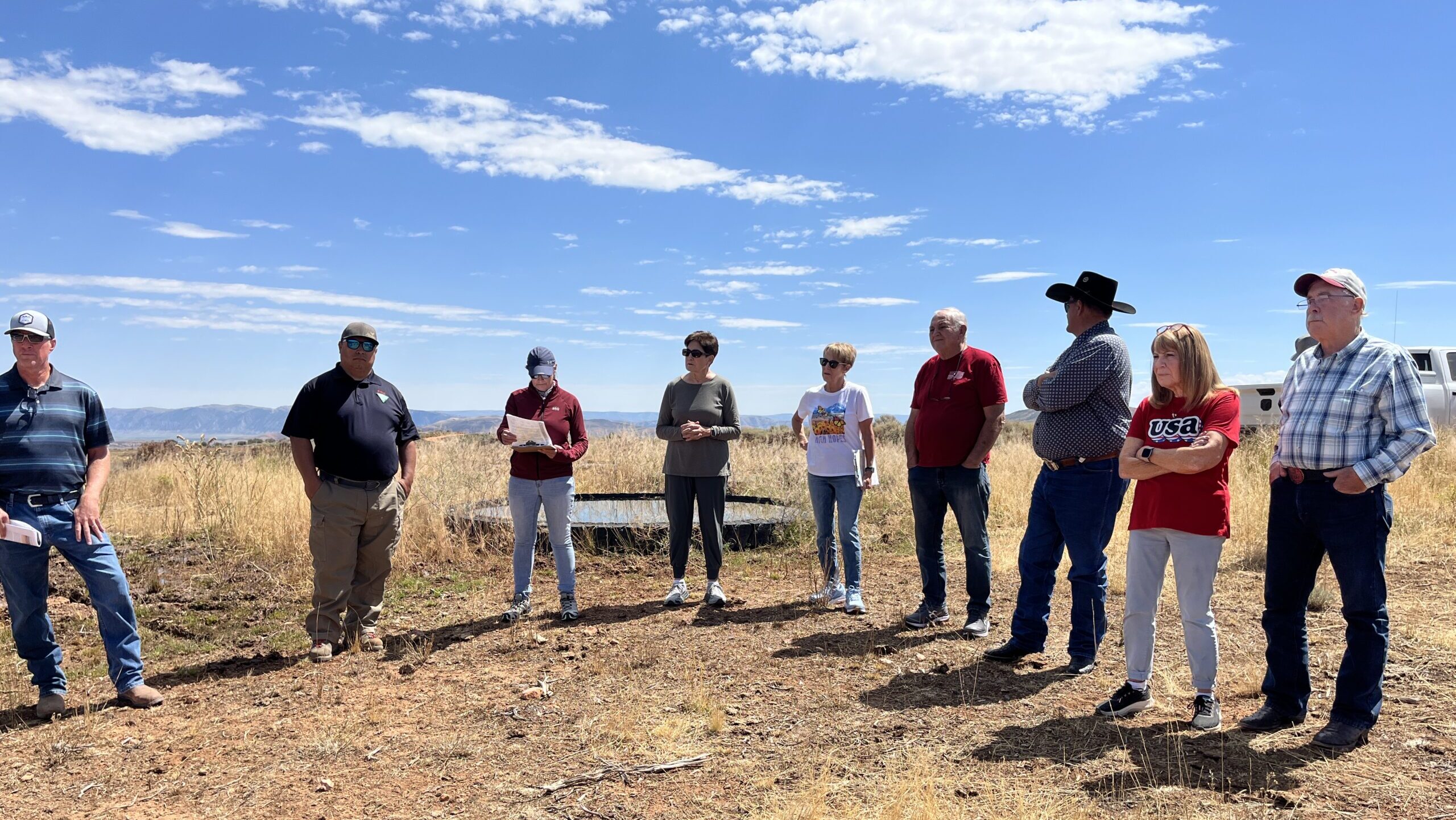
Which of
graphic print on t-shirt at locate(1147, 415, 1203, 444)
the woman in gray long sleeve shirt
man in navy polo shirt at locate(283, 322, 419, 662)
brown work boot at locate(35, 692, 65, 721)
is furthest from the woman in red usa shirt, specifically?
brown work boot at locate(35, 692, 65, 721)

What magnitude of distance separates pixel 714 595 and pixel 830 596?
0.81 meters

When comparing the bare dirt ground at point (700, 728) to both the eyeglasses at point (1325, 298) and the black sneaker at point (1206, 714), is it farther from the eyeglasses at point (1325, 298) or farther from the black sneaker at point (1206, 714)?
the eyeglasses at point (1325, 298)

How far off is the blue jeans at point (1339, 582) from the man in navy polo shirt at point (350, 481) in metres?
Answer: 4.55

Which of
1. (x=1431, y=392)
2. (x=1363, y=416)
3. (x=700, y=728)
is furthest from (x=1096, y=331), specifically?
(x=1431, y=392)

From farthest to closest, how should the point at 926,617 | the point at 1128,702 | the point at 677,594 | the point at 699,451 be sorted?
the point at 677,594 < the point at 699,451 < the point at 926,617 < the point at 1128,702

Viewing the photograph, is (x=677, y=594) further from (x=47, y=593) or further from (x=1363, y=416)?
(x=1363, y=416)

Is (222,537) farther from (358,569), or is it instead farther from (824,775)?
(824,775)

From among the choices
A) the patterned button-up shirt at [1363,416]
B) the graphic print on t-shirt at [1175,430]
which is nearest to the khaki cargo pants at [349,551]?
the graphic print on t-shirt at [1175,430]

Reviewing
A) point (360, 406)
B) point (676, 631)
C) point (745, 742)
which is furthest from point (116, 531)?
point (745, 742)

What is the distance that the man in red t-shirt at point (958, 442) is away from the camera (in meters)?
5.40

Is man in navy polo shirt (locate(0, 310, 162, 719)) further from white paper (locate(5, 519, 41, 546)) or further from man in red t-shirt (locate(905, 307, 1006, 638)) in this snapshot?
man in red t-shirt (locate(905, 307, 1006, 638))

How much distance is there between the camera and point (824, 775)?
3480 mm

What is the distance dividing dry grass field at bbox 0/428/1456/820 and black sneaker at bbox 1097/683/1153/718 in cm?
9

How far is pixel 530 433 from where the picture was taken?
5.95m
